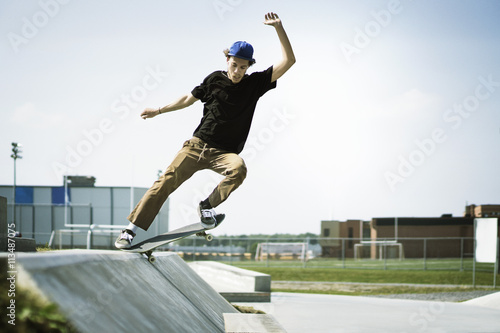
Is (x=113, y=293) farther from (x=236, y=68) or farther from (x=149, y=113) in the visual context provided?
(x=149, y=113)

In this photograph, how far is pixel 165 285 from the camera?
16.5 ft

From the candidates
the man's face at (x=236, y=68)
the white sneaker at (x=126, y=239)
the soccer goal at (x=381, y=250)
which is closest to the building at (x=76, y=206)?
the soccer goal at (x=381, y=250)

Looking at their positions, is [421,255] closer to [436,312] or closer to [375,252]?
[375,252]

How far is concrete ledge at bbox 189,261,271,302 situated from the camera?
12.6 m

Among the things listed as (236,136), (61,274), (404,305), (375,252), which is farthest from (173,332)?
(375,252)

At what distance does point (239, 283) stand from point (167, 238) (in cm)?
849

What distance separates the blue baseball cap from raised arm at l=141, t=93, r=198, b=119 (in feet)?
2.20

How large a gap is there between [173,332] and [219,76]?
289cm

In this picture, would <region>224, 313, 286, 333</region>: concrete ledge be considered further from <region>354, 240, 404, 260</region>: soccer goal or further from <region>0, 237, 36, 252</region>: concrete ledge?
<region>354, 240, 404, 260</region>: soccer goal

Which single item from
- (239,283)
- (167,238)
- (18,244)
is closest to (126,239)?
(167,238)

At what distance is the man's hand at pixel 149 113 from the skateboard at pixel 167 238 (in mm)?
1211

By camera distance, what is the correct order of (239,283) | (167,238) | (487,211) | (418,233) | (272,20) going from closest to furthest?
(272,20), (167,238), (239,283), (418,233), (487,211)

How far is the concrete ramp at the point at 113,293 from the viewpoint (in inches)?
106

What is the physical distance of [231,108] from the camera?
5.56 metres
